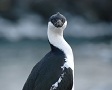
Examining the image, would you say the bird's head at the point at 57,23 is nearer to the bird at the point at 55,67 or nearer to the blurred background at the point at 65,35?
the bird at the point at 55,67

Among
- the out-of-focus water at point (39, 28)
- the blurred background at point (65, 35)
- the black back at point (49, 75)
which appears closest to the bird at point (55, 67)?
the black back at point (49, 75)

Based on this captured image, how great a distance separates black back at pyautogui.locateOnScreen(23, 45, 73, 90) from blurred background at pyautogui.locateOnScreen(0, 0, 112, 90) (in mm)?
5847

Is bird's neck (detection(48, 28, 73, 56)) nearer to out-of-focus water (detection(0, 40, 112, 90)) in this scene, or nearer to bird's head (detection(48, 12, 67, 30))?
bird's head (detection(48, 12, 67, 30))

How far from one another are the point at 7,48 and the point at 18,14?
3.06 meters

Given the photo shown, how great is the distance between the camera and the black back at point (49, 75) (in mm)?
3523

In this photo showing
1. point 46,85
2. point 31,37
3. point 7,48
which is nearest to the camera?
point 46,85

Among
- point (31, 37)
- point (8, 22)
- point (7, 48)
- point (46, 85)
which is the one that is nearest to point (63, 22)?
point (46, 85)

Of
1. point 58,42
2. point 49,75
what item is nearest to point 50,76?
point 49,75

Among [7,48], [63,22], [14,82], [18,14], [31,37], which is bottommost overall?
[63,22]

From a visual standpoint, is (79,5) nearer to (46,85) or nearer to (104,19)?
(104,19)

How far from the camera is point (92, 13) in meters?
16.4

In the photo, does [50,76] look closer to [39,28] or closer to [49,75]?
[49,75]

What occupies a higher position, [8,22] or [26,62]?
[8,22]

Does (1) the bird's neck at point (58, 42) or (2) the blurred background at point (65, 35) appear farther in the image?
(2) the blurred background at point (65, 35)
